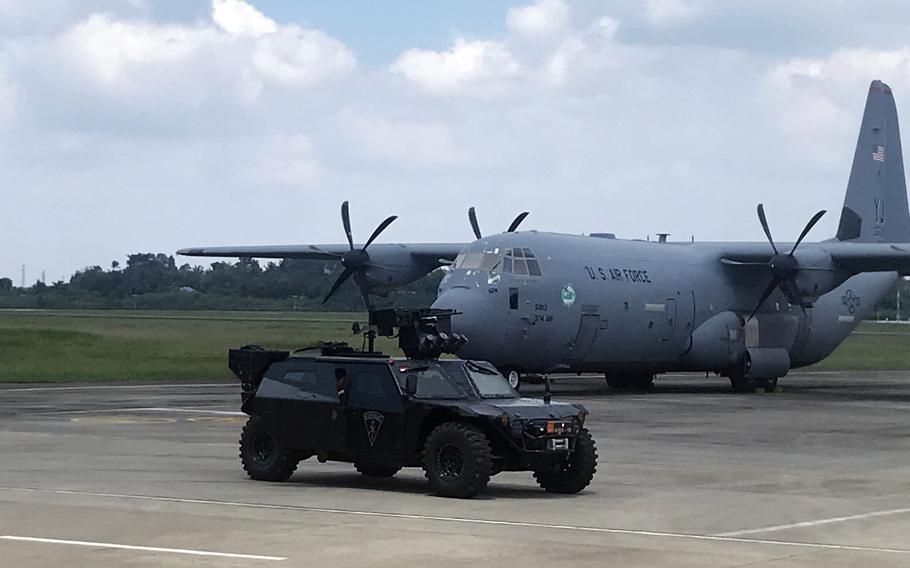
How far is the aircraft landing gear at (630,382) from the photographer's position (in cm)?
4103

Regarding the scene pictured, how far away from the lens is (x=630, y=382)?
4122 cm

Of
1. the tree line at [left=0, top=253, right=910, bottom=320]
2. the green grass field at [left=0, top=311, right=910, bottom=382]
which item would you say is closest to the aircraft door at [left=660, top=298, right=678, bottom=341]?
the green grass field at [left=0, top=311, right=910, bottom=382]

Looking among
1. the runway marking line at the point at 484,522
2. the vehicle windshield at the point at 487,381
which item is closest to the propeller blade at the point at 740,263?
the vehicle windshield at the point at 487,381

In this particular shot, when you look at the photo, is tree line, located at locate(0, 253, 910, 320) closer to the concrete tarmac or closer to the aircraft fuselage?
the aircraft fuselage

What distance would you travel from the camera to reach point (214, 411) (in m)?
29.3

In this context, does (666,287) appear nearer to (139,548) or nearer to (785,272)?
(785,272)

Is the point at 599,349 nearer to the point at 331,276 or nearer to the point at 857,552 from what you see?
the point at 857,552

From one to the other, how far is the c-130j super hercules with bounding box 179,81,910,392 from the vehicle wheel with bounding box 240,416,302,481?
15.4 metres

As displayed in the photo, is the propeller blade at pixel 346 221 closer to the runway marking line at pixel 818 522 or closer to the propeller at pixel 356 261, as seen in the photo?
the propeller at pixel 356 261

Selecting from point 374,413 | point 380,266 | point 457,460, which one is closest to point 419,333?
point 374,413

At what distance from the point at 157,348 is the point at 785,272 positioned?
3063 cm

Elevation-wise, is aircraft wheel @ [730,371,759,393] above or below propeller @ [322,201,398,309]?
below

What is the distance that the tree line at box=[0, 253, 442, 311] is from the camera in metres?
129

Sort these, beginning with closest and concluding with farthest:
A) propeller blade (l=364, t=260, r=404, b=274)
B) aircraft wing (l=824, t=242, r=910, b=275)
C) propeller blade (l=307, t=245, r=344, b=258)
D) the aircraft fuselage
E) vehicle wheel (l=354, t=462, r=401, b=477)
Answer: vehicle wheel (l=354, t=462, r=401, b=477) < the aircraft fuselage < aircraft wing (l=824, t=242, r=910, b=275) < propeller blade (l=364, t=260, r=404, b=274) < propeller blade (l=307, t=245, r=344, b=258)
